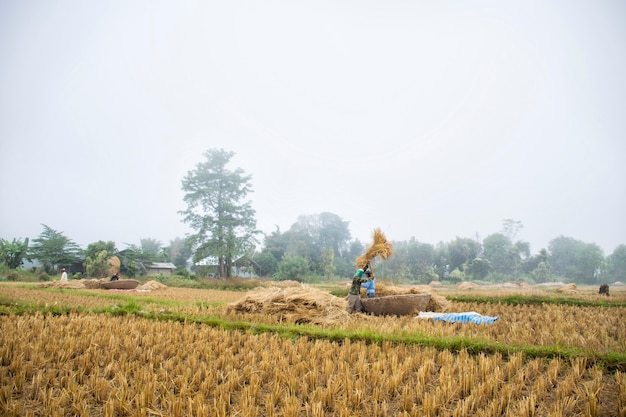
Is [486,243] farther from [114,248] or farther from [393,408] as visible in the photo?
[393,408]

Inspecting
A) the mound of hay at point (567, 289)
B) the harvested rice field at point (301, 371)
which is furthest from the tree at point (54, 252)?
the mound of hay at point (567, 289)

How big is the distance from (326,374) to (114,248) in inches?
1204

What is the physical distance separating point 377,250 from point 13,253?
30.9 metres

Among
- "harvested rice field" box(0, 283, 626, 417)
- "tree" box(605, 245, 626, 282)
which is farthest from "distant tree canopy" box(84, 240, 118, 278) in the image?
"tree" box(605, 245, 626, 282)

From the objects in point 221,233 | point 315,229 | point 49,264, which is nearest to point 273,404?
point 221,233

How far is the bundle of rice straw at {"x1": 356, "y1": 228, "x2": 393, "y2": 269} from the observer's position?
848cm

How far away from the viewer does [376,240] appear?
29.8ft

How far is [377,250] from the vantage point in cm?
863

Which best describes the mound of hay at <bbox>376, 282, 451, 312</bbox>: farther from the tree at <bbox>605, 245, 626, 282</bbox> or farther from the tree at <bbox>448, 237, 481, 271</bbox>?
the tree at <bbox>605, 245, 626, 282</bbox>

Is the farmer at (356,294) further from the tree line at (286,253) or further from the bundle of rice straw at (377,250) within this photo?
the tree line at (286,253)

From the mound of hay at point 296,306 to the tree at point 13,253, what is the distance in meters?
28.5

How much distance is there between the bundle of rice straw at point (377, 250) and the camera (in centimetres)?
848

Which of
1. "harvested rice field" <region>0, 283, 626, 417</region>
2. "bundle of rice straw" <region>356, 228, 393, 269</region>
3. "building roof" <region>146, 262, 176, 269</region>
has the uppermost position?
"bundle of rice straw" <region>356, 228, 393, 269</region>

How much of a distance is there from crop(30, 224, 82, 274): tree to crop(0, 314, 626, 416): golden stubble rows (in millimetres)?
28795
